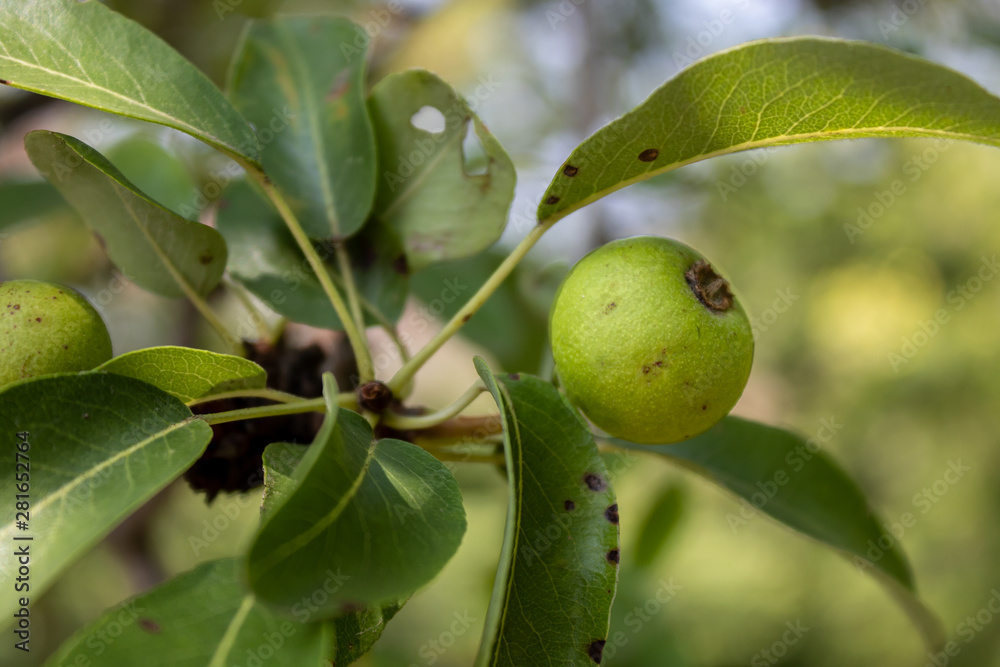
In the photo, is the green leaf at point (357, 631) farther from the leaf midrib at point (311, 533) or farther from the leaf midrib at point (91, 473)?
the leaf midrib at point (91, 473)

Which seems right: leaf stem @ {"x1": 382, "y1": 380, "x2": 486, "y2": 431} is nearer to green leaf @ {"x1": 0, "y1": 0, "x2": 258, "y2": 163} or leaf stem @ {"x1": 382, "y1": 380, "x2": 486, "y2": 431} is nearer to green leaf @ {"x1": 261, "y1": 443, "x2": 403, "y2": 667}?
green leaf @ {"x1": 261, "y1": 443, "x2": 403, "y2": 667}

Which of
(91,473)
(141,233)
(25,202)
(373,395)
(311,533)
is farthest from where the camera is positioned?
(25,202)

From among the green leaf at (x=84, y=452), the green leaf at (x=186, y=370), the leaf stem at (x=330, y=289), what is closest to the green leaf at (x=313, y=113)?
the leaf stem at (x=330, y=289)

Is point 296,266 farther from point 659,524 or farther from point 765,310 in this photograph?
point 765,310

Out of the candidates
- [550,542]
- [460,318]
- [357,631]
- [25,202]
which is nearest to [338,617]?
[357,631]

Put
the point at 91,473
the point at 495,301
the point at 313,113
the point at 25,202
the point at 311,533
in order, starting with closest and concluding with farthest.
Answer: the point at 311,533 → the point at 91,473 → the point at 313,113 → the point at 25,202 → the point at 495,301

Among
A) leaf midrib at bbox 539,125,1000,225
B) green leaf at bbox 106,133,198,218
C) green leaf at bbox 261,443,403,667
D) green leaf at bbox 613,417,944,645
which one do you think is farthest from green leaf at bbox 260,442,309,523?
green leaf at bbox 106,133,198,218
